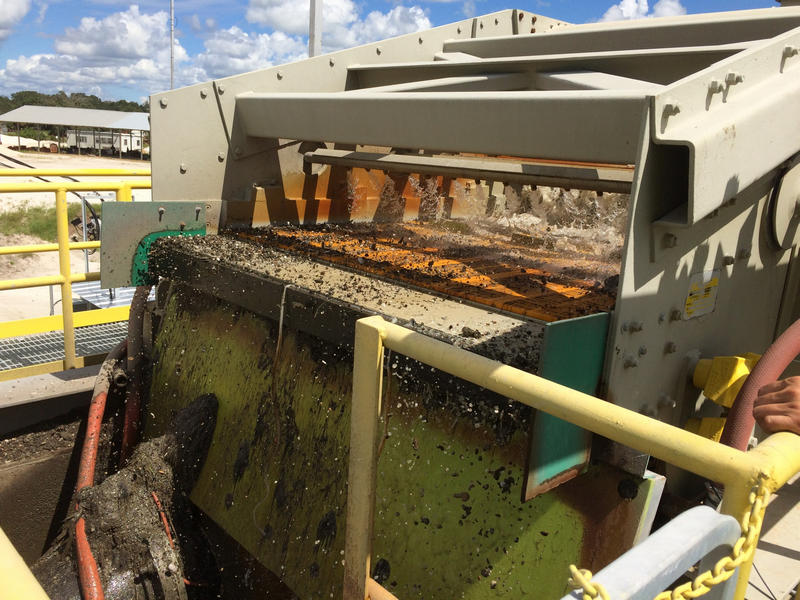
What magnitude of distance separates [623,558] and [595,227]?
320 cm

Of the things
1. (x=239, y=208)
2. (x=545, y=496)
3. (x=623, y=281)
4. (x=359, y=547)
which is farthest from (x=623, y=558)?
(x=239, y=208)

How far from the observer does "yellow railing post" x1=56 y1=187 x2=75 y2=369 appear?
3.35 metres

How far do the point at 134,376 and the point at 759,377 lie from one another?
267 cm

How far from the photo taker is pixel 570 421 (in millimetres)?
987

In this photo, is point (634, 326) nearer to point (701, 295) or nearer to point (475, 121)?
point (701, 295)

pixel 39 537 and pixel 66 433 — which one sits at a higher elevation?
pixel 66 433

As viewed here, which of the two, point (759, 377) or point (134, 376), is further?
point (134, 376)

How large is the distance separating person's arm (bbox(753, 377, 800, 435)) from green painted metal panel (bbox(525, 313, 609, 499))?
539 millimetres

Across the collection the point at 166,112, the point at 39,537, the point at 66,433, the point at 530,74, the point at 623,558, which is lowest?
the point at 39,537

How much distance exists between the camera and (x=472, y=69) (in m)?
3.23

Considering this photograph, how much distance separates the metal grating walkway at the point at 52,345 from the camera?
3.56 meters

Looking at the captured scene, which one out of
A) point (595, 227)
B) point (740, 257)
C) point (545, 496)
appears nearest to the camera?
point (545, 496)

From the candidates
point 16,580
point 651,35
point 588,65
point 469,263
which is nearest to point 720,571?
point 16,580

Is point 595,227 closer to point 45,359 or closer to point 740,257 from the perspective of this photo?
point 740,257
